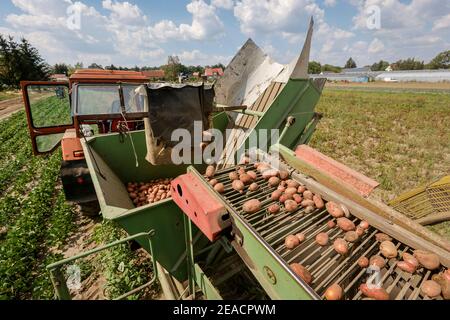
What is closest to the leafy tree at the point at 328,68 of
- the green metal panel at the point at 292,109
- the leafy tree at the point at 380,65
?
the leafy tree at the point at 380,65

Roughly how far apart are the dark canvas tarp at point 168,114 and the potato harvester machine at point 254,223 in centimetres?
54

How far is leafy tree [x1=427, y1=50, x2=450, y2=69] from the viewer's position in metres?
78.6

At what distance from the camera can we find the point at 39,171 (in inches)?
266

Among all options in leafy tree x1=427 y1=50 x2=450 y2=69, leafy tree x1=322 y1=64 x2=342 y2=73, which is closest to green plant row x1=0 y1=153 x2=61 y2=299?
leafy tree x1=322 y1=64 x2=342 y2=73

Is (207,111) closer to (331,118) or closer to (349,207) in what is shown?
(349,207)

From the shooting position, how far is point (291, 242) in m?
1.76

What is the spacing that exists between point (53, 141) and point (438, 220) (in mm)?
6736

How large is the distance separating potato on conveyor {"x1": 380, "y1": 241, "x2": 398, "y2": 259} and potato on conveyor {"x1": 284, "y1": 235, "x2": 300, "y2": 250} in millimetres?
612

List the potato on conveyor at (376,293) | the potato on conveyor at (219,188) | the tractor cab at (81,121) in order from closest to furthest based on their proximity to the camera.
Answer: the potato on conveyor at (376,293), the potato on conveyor at (219,188), the tractor cab at (81,121)

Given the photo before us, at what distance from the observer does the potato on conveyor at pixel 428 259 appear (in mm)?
1563

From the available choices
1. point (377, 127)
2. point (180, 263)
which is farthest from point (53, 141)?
point (377, 127)

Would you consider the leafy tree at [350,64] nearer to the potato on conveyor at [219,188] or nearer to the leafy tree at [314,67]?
the leafy tree at [314,67]

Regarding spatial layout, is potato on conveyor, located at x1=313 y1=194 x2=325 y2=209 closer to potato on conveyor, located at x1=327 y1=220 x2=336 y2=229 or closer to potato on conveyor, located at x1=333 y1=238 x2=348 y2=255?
potato on conveyor, located at x1=327 y1=220 x2=336 y2=229

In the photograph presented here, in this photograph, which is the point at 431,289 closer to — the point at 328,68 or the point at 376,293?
the point at 376,293
